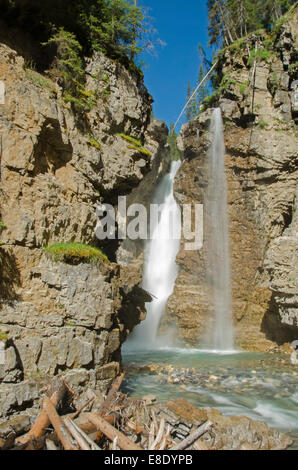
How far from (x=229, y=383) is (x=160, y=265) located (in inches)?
568

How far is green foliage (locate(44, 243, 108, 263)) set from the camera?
661 cm

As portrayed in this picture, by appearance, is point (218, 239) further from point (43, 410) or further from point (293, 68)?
point (43, 410)

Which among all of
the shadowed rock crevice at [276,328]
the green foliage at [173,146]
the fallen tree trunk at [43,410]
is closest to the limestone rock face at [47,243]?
the fallen tree trunk at [43,410]

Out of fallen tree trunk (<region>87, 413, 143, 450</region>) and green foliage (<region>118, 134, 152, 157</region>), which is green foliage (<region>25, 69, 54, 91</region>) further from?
fallen tree trunk (<region>87, 413, 143, 450</region>)

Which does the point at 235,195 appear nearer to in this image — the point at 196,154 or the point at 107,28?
the point at 196,154

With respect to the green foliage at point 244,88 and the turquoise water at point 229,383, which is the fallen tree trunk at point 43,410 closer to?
the turquoise water at point 229,383

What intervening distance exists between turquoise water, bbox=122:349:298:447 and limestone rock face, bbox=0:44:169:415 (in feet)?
7.09

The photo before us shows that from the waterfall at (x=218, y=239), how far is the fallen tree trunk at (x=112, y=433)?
44.0ft

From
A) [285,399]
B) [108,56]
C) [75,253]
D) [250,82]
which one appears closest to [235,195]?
[250,82]

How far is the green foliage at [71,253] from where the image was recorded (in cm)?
A: 661

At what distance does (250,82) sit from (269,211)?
28.2ft

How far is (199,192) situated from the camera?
20.3 metres

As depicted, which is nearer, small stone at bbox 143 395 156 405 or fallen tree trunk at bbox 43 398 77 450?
fallen tree trunk at bbox 43 398 77 450

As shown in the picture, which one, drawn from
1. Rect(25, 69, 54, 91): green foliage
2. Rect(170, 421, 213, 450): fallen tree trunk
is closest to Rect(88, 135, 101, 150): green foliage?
Rect(25, 69, 54, 91): green foliage
